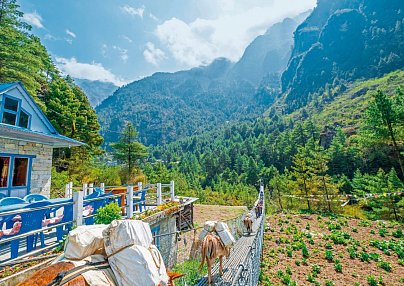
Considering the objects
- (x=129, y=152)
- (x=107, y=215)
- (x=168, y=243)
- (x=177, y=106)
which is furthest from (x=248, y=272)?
(x=177, y=106)

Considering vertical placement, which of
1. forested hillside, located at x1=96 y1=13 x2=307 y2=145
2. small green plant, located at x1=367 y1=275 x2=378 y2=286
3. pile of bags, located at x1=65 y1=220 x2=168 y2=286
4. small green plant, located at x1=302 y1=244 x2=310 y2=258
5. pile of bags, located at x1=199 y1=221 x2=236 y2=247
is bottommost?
small green plant, located at x1=367 y1=275 x2=378 y2=286

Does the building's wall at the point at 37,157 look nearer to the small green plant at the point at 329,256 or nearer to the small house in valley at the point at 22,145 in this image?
the small house in valley at the point at 22,145

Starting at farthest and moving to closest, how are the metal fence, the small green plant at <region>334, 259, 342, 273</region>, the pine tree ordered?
the pine tree → the small green plant at <region>334, 259, 342, 273</region> → the metal fence

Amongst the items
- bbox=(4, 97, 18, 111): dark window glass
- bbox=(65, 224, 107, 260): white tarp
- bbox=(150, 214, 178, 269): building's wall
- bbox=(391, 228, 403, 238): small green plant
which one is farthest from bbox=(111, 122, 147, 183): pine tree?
bbox=(65, 224, 107, 260): white tarp

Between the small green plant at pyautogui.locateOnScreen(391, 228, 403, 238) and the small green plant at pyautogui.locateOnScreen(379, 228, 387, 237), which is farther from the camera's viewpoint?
the small green plant at pyautogui.locateOnScreen(379, 228, 387, 237)

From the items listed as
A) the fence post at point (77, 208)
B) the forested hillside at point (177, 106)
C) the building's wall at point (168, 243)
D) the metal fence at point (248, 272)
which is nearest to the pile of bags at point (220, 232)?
the metal fence at point (248, 272)

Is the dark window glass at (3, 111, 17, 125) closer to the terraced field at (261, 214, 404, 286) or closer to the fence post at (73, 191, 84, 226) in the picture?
the fence post at (73, 191, 84, 226)

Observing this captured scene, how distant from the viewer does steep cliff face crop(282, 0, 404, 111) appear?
96.9 m

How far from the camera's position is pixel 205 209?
71.6ft

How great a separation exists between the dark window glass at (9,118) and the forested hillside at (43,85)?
9.20ft

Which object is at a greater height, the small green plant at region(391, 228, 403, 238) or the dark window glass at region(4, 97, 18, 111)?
the dark window glass at region(4, 97, 18, 111)

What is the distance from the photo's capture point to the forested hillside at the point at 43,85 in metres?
12.0

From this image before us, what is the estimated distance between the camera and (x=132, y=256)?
66.5 inches

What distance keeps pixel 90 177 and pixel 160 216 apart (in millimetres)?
13194
